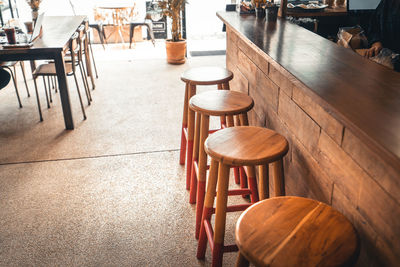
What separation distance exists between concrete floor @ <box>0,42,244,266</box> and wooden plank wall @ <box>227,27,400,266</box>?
710 mm

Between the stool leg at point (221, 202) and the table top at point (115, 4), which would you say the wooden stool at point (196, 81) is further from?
the table top at point (115, 4)

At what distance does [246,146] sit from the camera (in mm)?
1646

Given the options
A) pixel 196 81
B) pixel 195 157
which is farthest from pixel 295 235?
pixel 196 81

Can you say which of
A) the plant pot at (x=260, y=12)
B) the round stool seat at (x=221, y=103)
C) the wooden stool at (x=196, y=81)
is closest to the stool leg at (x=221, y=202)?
the round stool seat at (x=221, y=103)

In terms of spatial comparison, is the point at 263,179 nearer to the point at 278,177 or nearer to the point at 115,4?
the point at 278,177

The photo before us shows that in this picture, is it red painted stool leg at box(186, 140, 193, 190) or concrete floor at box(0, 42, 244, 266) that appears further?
red painted stool leg at box(186, 140, 193, 190)

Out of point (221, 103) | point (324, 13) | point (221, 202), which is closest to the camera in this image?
point (221, 202)

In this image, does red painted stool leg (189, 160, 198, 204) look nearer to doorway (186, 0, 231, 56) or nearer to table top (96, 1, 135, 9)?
doorway (186, 0, 231, 56)

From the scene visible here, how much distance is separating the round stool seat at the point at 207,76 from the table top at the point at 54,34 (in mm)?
1531

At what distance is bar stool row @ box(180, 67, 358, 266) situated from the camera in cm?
110

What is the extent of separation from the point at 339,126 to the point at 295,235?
507 millimetres

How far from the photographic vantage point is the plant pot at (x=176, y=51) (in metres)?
5.99

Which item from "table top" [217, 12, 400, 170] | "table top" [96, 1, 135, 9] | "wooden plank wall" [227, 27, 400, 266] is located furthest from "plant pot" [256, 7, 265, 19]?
"table top" [96, 1, 135, 9]

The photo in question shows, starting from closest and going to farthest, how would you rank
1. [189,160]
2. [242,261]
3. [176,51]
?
[242,261] < [189,160] < [176,51]
